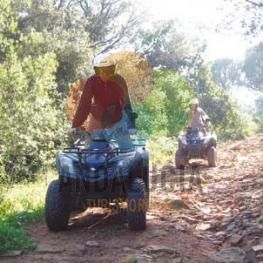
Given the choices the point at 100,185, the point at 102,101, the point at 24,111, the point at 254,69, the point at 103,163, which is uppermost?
the point at 254,69

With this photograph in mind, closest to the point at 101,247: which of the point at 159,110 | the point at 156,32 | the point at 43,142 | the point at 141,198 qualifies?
the point at 141,198

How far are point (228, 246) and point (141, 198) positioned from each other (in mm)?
1005

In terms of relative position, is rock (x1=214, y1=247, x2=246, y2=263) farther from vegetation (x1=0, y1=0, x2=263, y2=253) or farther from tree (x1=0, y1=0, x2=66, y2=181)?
tree (x1=0, y1=0, x2=66, y2=181)

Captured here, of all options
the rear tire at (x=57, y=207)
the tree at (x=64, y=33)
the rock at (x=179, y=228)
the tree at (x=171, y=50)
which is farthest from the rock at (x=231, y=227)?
the tree at (x=171, y=50)

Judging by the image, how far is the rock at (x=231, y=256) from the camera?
4258 mm

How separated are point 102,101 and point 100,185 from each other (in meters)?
1.14

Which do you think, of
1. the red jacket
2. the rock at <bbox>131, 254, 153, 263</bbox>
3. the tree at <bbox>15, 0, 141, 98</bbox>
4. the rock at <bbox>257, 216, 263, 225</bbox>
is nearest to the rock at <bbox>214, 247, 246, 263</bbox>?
the rock at <bbox>131, 254, 153, 263</bbox>

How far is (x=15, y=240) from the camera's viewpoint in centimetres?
480

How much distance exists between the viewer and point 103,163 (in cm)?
519

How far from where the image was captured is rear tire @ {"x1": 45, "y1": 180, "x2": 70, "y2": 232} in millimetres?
5191

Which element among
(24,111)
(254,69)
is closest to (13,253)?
(24,111)

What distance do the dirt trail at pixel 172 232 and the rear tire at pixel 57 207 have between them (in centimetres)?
11

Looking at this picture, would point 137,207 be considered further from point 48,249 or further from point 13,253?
point 13,253

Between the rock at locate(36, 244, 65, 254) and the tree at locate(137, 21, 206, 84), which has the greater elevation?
the tree at locate(137, 21, 206, 84)
